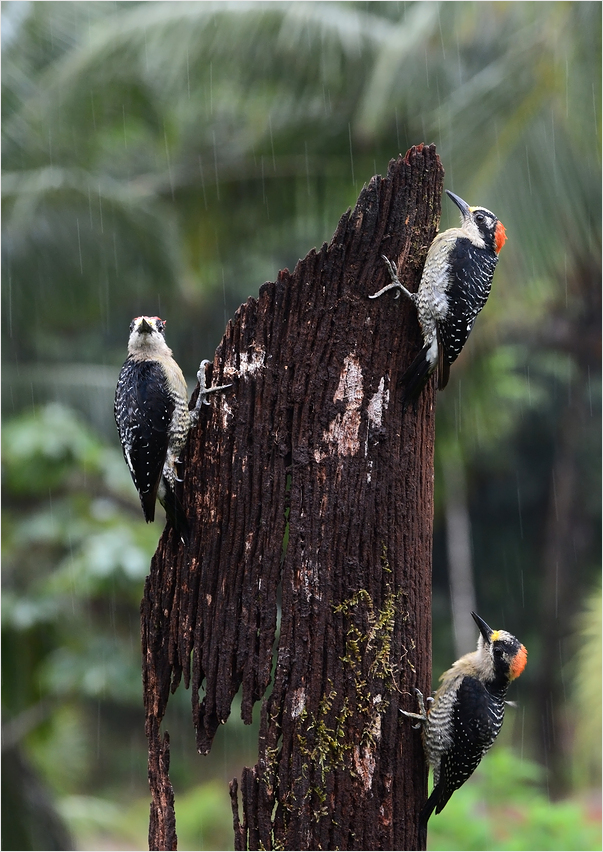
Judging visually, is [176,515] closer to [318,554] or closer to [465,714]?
[318,554]

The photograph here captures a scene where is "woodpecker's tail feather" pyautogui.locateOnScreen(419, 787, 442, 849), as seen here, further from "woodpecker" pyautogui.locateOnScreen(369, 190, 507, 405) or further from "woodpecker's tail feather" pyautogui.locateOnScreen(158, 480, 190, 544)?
"woodpecker" pyautogui.locateOnScreen(369, 190, 507, 405)

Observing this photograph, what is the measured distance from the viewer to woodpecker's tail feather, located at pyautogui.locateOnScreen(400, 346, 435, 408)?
371 cm

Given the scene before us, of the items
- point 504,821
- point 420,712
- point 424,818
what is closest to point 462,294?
point 420,712

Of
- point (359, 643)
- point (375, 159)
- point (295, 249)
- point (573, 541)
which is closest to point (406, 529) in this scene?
point (359, 643)

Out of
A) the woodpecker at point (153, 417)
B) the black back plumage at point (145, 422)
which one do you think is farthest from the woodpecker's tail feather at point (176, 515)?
the black back plumage at point (145, 422)

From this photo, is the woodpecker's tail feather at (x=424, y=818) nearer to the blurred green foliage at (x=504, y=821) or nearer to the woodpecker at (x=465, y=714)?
the woodpecker at (x=465, y=714)

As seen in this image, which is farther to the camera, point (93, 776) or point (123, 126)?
point (93, 776)

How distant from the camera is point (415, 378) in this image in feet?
12.2

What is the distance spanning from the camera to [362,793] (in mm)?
3434

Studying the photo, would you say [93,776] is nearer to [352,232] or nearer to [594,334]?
[594,334]

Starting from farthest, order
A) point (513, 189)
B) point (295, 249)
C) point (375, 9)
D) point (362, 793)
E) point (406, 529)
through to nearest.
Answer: point (295, 249) → point (375, 9) → point (513, 189) → point (406, 529) → point (362, 793)

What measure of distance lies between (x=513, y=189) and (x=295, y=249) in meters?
6.44

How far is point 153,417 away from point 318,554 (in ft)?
4.52

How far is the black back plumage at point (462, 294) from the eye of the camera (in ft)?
13.3
